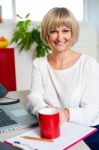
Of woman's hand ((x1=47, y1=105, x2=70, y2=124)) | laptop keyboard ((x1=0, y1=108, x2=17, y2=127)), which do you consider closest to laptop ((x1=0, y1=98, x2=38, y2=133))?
laptop keyboard ((x1=0, y1=108, x2=17, y2=127))

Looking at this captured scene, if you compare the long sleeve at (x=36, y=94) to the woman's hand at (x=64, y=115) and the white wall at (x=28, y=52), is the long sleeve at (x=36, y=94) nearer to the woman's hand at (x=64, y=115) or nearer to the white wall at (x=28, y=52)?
the woman's hand at (x=64, y=115)

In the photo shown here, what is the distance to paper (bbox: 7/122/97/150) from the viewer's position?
91 cm

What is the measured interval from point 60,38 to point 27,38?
251 centimetres

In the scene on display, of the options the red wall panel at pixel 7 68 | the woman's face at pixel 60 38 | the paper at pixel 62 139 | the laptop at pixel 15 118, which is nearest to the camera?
the paper at pixel 62 139

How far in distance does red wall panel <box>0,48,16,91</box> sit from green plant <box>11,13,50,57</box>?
0.37 m

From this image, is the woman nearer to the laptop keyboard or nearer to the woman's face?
the woman's face

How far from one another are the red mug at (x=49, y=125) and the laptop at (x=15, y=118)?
0.14 m

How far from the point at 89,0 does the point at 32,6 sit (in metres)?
0.94

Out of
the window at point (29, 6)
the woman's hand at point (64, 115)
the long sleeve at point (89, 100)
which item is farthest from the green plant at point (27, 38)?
the woman's hand at point (64, 115)

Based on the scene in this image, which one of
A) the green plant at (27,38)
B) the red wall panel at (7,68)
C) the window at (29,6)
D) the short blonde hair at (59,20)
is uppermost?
the window at (29,6)

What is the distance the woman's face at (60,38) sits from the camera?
4.49ft

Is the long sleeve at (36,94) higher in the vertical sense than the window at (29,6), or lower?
lower

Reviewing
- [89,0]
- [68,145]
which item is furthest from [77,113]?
[89,0]

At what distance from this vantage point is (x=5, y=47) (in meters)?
3.59
